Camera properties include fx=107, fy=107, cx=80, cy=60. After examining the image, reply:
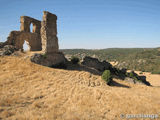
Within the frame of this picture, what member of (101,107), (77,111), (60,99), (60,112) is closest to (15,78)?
(60,99)

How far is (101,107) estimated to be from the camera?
317 inches

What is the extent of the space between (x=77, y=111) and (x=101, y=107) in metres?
2.24

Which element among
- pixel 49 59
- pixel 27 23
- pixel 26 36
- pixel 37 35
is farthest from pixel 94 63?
pixel 27 23

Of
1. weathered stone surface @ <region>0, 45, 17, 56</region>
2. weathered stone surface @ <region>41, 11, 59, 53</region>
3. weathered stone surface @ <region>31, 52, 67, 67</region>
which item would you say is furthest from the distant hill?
weathered stone surface @ <region>0, 45, 17, 56</region>

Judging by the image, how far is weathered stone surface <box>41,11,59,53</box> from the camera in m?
15.8

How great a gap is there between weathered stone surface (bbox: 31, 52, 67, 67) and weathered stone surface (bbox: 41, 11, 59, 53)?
934 mm

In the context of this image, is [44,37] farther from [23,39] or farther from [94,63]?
[94,63]

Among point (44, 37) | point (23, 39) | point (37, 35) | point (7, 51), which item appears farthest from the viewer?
point (37, 35)

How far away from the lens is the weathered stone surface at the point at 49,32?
51.8ft

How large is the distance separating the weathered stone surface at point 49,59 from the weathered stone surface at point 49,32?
3.06 feet

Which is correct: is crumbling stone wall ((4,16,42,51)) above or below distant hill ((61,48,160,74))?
above

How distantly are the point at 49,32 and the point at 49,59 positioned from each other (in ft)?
13.4

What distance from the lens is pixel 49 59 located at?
16.0 m

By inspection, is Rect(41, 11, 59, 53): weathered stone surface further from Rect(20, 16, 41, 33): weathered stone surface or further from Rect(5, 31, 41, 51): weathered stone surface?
Rect(20, 16, 41, 33): weathered stone surface
